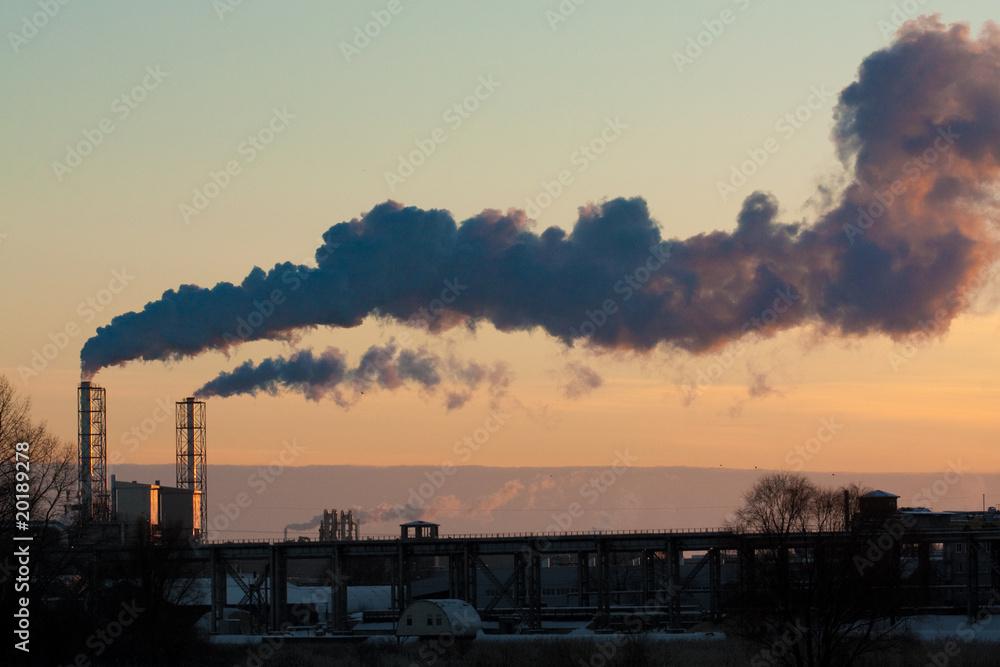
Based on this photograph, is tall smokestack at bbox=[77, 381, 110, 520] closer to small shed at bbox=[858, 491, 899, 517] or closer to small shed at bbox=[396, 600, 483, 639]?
small shed at bbox=[396, 600, 483, 639]

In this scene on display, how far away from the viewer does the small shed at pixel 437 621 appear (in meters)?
70.2

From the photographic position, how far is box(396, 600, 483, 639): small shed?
70.2 metres

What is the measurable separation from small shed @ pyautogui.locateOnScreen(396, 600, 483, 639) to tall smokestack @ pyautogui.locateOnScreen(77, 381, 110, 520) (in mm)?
32052

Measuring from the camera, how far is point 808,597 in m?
53.9

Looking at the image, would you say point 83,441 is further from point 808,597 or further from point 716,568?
point 808,597

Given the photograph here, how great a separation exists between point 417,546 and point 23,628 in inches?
1933

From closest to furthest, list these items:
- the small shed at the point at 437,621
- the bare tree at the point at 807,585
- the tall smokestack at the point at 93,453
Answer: the bare tree at the point at 807,585 < the small shed at the point at 437,621 < the tall smokestack at the point at 93,453

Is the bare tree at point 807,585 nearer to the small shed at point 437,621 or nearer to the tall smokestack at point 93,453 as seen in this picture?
the small shed at point 437,621

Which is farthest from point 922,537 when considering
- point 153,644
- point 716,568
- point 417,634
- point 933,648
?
point 153,644

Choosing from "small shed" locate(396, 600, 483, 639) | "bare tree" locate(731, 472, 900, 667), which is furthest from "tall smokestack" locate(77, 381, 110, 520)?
"bare tree" locate(731, 472, 900, 667)

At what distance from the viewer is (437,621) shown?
71.0 metres

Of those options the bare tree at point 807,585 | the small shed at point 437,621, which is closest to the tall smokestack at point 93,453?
the small shed at point 437,621

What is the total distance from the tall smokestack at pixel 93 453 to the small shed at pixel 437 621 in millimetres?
32052

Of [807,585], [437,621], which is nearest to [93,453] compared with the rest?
[437,621]
